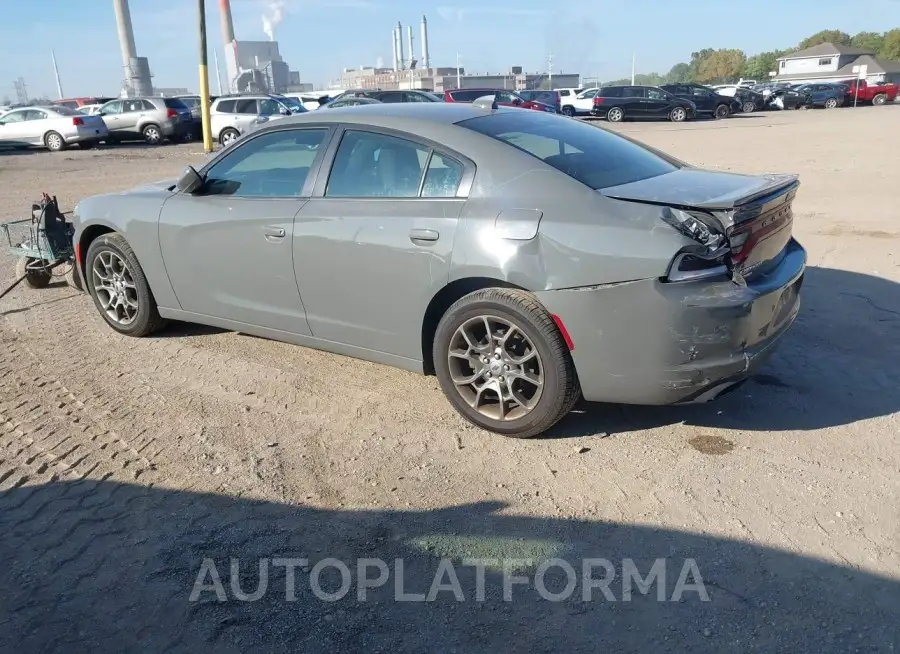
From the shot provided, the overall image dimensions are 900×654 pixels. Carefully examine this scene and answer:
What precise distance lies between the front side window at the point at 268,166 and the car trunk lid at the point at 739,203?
1844 mm

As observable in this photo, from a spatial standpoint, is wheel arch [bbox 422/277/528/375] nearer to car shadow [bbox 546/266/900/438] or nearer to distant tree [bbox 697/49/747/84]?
car shadow [bbox 546/266/900/438]

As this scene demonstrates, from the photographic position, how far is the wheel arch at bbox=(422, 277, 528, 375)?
3584 mm

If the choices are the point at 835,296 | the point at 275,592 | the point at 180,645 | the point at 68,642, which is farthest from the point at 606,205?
the point at 835,296

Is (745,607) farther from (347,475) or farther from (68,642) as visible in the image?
(68,642)

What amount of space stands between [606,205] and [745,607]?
1.78 meters

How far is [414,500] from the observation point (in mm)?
3197

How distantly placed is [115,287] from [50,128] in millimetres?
22383

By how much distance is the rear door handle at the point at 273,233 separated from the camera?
4184 mm

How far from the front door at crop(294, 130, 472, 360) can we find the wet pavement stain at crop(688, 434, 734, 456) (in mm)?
1505

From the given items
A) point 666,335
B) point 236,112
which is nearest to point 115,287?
point 666,335

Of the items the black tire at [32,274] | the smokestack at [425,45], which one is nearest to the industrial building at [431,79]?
the smokestack at [425,45]

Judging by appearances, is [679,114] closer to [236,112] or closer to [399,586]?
[236,112]

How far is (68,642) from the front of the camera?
2.43 meters

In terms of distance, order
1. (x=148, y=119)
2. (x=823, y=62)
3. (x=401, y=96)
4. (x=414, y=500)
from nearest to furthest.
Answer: (x=414, y=500)
(x=148, y=119)
(x=401, y=96)
(x=823, y=62)
